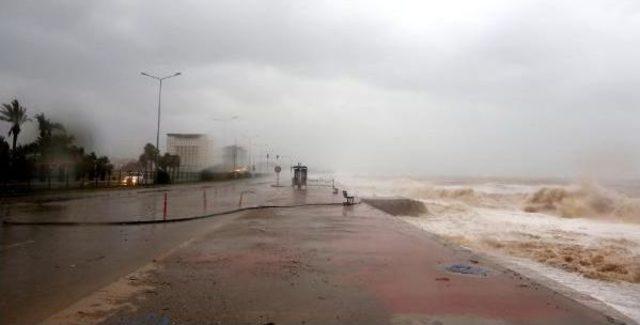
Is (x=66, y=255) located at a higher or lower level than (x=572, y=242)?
higher

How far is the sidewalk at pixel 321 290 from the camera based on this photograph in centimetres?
706

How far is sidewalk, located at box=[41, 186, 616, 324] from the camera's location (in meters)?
7.06

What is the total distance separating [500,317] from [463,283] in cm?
236

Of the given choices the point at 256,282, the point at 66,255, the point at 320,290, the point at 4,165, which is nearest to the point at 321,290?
the point at 320,290

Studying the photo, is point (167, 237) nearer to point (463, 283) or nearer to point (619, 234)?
point (463, 283)

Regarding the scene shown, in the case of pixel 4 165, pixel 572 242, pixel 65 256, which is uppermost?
pixel 4 165

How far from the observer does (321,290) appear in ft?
28.5

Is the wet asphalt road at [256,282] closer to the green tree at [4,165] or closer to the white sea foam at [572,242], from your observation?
the white sea foam at [572,242]

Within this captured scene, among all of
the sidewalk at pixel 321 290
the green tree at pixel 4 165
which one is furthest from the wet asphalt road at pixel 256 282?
the green tree at pixel 4 165

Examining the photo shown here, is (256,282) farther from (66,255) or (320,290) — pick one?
(66,255)

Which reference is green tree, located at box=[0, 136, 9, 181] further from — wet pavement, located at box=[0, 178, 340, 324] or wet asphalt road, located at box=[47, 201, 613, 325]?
wet asphalt road, located at box=[47, 201, 613, 325]

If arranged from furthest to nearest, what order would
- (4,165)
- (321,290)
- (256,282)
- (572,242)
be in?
(4,165), (572,242), (256,282), (321,290)

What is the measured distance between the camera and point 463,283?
378 inches

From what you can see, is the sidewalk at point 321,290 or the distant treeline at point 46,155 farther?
the distant treeline at point 46,155
